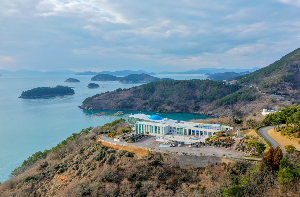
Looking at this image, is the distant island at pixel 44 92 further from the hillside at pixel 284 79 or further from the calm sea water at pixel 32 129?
the hillside at pixel 284 79

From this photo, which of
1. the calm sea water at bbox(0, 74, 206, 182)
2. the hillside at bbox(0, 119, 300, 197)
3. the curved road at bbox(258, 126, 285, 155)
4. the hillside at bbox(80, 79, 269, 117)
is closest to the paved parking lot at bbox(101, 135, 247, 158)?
the hillside at bbox(0, 119, 300, 197)

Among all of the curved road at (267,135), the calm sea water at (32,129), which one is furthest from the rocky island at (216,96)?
the curved road at (267,135)

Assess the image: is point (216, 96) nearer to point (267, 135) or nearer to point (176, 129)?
point (176, 129)

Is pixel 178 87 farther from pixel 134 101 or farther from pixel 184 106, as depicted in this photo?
pixel 134 101

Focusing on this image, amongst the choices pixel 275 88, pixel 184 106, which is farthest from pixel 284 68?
pixel 184 106

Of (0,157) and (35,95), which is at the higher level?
(35,95)

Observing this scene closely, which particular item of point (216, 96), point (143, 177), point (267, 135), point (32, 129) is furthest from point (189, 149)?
point (216, 96)
